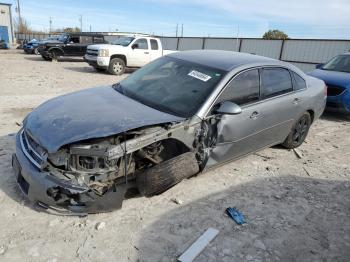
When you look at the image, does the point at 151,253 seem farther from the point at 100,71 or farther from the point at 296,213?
the point at 100,71

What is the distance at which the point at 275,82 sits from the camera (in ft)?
16.0

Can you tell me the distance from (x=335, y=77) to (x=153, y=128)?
6.70 meters

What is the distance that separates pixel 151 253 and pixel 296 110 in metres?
3.50

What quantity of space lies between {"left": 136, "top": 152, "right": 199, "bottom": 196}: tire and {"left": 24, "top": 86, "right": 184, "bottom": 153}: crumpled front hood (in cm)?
47

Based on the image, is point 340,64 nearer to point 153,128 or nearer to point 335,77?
point 335,77

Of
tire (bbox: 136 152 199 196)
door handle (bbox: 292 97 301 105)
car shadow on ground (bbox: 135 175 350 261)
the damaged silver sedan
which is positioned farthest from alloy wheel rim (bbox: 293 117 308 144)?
tire (bbox: 136 152 199 196)

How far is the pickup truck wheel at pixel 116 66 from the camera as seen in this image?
14.8m

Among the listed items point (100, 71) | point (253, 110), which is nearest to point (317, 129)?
point (253, 110)

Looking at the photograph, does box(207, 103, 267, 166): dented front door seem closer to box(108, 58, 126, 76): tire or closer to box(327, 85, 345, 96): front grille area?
box(327, 85, 345, 96): front grille area

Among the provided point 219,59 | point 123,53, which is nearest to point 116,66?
point 123,53

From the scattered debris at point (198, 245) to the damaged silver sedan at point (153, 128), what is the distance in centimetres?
71

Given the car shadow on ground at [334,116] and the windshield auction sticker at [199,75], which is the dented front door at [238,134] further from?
the car shadow on ground at [334,116]

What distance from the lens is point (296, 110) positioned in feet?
17.2

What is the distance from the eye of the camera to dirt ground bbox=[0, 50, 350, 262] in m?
2.96
